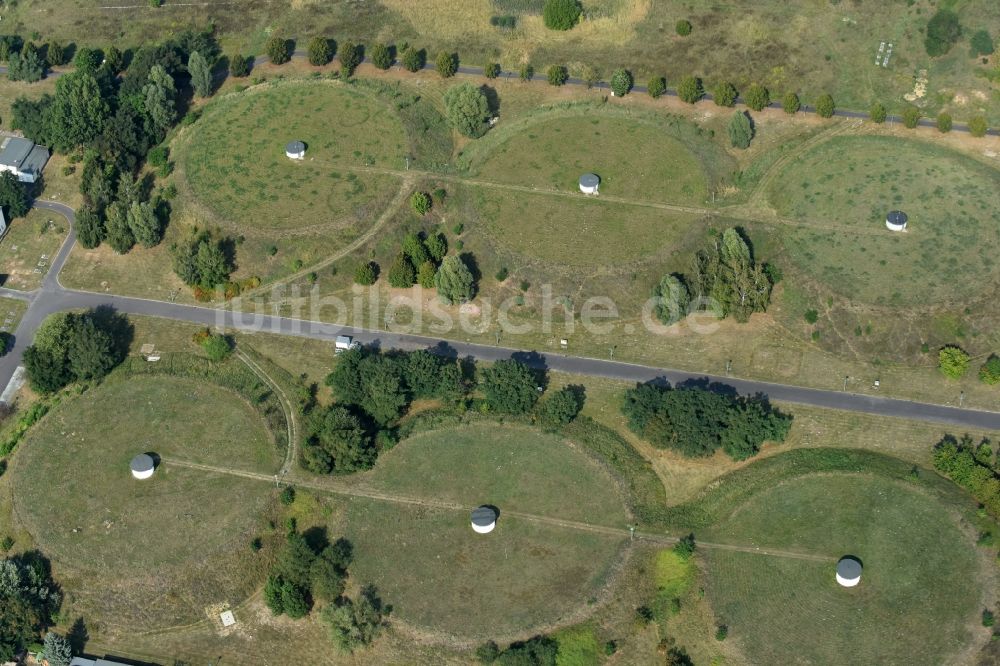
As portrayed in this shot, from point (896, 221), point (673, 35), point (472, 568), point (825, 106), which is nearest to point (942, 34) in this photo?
point (825, 106)

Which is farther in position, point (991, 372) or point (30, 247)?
point (30, 247)

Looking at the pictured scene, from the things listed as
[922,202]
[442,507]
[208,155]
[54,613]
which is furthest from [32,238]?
[922,202]

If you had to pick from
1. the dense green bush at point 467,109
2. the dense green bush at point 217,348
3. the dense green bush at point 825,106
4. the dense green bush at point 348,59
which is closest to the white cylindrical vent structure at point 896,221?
the dense green bush at point 825,106

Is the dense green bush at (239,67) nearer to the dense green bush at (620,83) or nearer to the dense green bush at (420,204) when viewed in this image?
the dense green bush at (420,204)

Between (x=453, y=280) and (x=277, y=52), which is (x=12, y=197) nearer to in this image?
(x=277, y=52)

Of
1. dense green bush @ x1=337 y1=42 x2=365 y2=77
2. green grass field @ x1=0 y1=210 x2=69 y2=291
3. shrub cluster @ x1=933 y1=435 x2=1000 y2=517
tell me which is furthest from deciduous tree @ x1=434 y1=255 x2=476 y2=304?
shrub cluster @ x1=933 y1=435 x2=1000 y2=517

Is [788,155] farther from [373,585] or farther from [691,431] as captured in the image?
[373,585]
